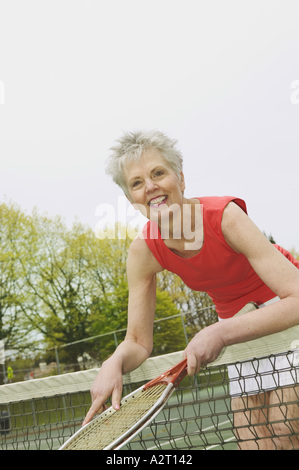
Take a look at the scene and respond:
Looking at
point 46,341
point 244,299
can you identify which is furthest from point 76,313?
point 244,299

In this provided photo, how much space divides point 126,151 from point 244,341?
34.2 inches

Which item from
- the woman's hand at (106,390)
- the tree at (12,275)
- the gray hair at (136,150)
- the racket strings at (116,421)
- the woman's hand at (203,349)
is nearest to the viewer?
the woman's hand at (203,349)

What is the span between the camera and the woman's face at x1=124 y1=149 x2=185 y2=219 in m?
2.25

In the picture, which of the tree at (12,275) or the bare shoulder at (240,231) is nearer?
the bare shoulder at (240,231)

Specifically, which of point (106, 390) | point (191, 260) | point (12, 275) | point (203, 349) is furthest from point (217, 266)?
point (12, 275)

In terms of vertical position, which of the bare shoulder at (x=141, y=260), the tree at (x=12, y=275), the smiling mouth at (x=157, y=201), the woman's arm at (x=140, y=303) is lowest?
the woman's arm at (x=140, y=303)

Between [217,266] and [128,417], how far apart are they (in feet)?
2.12

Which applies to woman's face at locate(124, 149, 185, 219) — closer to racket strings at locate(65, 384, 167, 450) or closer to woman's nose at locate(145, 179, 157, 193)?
woman's nose at locate(145, 179, 157, 193)

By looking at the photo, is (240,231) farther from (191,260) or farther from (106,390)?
(106,390)

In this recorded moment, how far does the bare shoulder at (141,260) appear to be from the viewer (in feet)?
7.88

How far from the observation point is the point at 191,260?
2283 millimetres

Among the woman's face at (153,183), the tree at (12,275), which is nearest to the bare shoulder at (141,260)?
the woman's face at (153,183)

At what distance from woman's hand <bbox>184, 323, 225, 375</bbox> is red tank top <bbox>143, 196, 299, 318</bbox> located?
0.41 m

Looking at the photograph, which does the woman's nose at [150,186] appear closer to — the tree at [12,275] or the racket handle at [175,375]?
the racket handle at [175,375]
